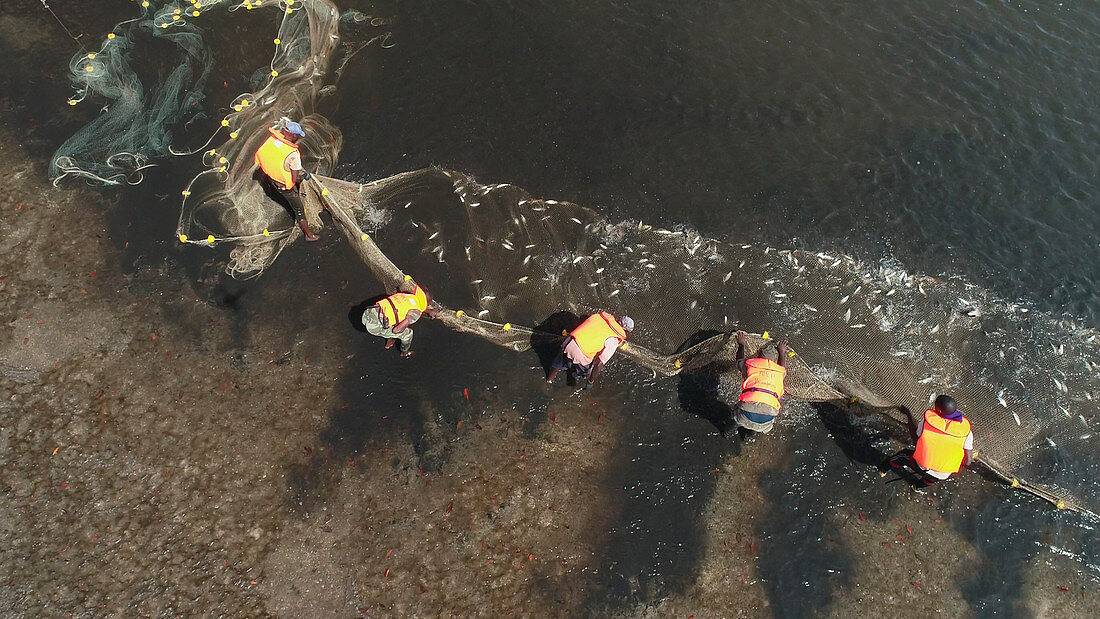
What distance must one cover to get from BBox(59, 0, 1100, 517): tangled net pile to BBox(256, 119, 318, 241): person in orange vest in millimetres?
239

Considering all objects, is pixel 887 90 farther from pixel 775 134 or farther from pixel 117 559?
pixel 117 559

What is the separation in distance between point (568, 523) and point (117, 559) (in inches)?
228

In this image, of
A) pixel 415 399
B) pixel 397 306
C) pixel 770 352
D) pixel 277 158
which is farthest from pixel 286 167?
pixel 770 352

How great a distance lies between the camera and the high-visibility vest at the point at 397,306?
27.1ft

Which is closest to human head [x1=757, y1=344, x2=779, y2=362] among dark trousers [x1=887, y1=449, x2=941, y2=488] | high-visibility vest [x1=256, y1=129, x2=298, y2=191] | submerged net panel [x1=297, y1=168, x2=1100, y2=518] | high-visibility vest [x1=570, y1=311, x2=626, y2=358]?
submerged net panel [x1=297, y1=168, x2=1100, y2=518]

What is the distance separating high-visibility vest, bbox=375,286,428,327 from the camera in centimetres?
825

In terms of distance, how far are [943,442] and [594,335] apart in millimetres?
4555

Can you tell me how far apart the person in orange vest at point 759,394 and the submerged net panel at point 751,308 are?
772 millimetres

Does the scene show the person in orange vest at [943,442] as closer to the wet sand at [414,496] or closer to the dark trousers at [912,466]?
the dark trousers at [912,466]

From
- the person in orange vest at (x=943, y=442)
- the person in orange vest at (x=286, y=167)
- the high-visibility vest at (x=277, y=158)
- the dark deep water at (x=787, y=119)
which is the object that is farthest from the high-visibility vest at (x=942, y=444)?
the high-visibility vest at (x=277, y=158)

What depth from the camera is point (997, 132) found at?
1187cm

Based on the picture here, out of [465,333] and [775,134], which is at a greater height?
[775,134]

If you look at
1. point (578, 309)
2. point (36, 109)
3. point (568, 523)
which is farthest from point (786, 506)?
point (36, 109)

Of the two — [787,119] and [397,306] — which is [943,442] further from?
[397,306]
